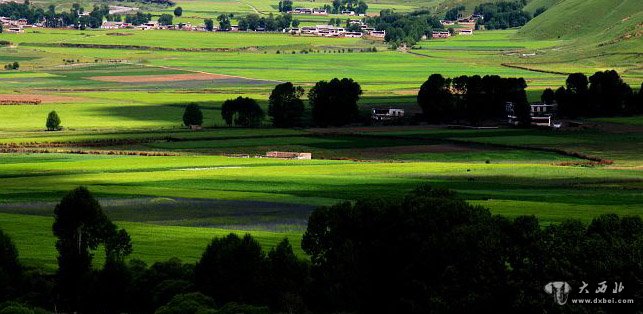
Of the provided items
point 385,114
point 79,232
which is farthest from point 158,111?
point 79,232

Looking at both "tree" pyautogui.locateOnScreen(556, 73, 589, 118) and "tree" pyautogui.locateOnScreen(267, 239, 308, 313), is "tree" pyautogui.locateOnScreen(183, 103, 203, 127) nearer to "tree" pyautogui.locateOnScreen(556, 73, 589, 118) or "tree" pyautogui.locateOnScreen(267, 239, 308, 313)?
"tree" pyautogui.locateOnScreen(556, 73, 589, 118)

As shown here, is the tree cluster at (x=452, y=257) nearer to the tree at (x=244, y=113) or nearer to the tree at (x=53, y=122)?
the tree at (x=53, y=122)


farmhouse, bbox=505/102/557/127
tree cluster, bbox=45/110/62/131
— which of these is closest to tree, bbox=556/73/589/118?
farmhouse, bbox=505/102/557/127

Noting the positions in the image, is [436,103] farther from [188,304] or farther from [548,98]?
[188,304]

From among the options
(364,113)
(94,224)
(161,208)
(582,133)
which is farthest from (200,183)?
(364,113)

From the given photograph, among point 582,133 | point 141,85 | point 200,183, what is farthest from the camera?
point 141,85

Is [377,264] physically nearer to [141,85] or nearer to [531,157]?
[531,157]
